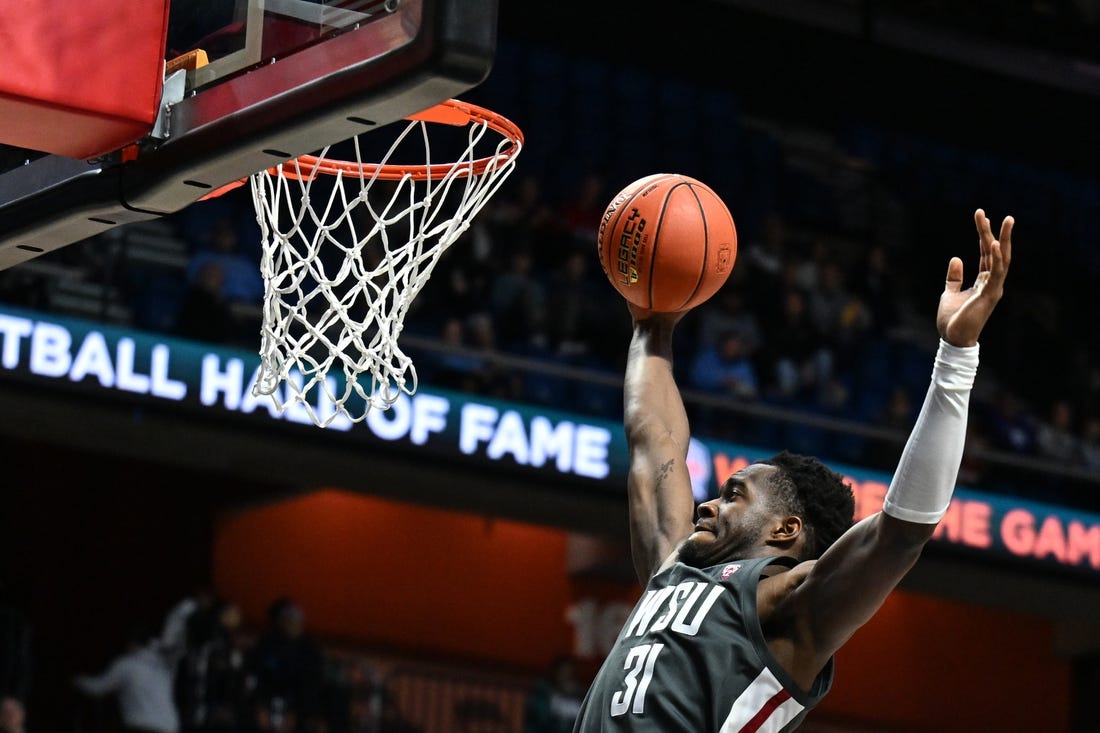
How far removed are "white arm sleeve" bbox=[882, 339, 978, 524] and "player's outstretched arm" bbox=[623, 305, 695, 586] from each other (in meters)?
0.74

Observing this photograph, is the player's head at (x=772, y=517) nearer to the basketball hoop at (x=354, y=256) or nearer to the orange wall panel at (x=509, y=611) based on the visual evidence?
the basketball hoop at (x=354, y=256)

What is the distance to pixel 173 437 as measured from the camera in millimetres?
8727

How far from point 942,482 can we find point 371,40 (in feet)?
3.67

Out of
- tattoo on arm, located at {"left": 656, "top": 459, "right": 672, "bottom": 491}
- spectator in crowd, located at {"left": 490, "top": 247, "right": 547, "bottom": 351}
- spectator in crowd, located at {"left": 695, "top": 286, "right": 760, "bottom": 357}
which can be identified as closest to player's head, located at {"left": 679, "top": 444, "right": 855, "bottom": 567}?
tattoo on arm, located at {"left": 656, "top": 459, "right": 672, "bottom": 491}

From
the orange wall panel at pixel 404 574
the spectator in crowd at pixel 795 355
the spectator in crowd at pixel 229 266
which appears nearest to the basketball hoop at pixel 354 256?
the spectator in crowd at pixel 229 266

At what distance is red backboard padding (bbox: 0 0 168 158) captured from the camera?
3150 millimetres

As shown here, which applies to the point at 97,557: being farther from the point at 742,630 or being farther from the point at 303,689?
Result: the point at 742,630

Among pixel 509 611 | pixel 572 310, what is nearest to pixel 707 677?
pixel 572 310

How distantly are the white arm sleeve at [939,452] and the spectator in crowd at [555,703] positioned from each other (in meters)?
6.72

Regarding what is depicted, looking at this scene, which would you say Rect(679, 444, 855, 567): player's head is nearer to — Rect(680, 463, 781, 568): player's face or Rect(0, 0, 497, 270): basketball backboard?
Rect(680, 463, 781, 568): player's face

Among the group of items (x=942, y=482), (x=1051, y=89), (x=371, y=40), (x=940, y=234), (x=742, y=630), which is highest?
(x=1051, y=89)

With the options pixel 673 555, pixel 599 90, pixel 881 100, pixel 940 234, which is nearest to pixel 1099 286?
pixel 940 234

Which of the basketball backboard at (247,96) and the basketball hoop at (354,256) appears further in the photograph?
Result: the basketball hoop at (354,256)

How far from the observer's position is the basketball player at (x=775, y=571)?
2875 mm
